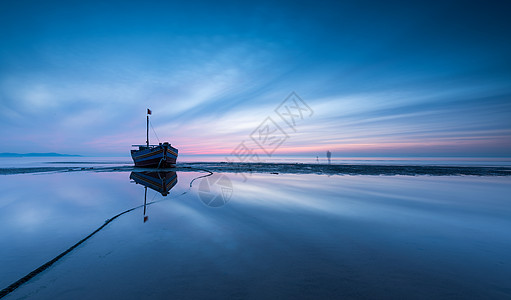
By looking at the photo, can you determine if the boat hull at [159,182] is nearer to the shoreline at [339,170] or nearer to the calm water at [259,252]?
the calm water at [259,252]

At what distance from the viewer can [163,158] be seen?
1088 inches

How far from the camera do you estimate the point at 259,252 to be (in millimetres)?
3430

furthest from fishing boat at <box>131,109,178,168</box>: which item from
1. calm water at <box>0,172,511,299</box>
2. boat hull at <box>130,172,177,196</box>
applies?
calm water at <box>0,172,511,299</box>

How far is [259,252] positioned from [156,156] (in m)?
27.9

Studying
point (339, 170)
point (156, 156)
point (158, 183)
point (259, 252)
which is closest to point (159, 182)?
point (158, 183)

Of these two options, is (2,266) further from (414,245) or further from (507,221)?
(507,221)

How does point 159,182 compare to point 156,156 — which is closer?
point 159,182

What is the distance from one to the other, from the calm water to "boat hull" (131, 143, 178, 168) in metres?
21.5

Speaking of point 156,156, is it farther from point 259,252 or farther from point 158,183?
point 259,252

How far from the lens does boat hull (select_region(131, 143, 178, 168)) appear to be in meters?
27.4

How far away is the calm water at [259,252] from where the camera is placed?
242 cm

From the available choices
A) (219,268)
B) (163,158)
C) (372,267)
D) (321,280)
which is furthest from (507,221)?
(163,158)

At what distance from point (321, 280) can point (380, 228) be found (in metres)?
2.97

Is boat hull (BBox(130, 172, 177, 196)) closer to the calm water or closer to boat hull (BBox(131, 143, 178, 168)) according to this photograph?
the calm water
